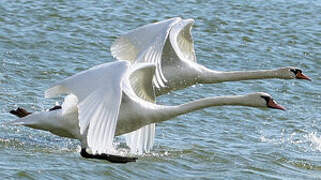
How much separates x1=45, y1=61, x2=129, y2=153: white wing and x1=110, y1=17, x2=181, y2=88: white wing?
163 centimetres

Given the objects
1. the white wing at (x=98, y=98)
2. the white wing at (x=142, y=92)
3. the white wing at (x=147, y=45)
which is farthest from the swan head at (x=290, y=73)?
the white wing at (x=98, y=98)

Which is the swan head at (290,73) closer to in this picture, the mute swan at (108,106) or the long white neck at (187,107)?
the mute swan at (108,106)

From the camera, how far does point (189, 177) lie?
9852mm

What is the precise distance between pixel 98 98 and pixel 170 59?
3198mm

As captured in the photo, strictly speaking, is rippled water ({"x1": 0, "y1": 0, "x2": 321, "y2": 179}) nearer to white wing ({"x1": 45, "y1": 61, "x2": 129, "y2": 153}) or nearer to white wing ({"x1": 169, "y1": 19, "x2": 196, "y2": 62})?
white wing ({"x1": 169, "y1": 19, "x2": 196, "y2": 62})

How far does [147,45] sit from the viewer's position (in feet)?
36.3

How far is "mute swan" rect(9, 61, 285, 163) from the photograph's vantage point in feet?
27.1

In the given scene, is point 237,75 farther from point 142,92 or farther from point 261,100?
point 261,100

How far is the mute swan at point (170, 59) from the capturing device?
434 inches

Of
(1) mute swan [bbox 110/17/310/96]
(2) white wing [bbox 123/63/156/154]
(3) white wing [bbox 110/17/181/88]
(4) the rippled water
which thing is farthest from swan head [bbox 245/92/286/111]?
(1) mute swan [bbox 110/17/310/96]

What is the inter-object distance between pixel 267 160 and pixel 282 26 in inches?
334

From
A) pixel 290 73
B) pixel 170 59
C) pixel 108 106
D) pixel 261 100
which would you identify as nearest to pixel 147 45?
pixel 170 59

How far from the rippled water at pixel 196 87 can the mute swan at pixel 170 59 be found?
82 centimetres

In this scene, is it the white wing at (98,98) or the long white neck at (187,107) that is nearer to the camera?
the white wing at (98,98)
